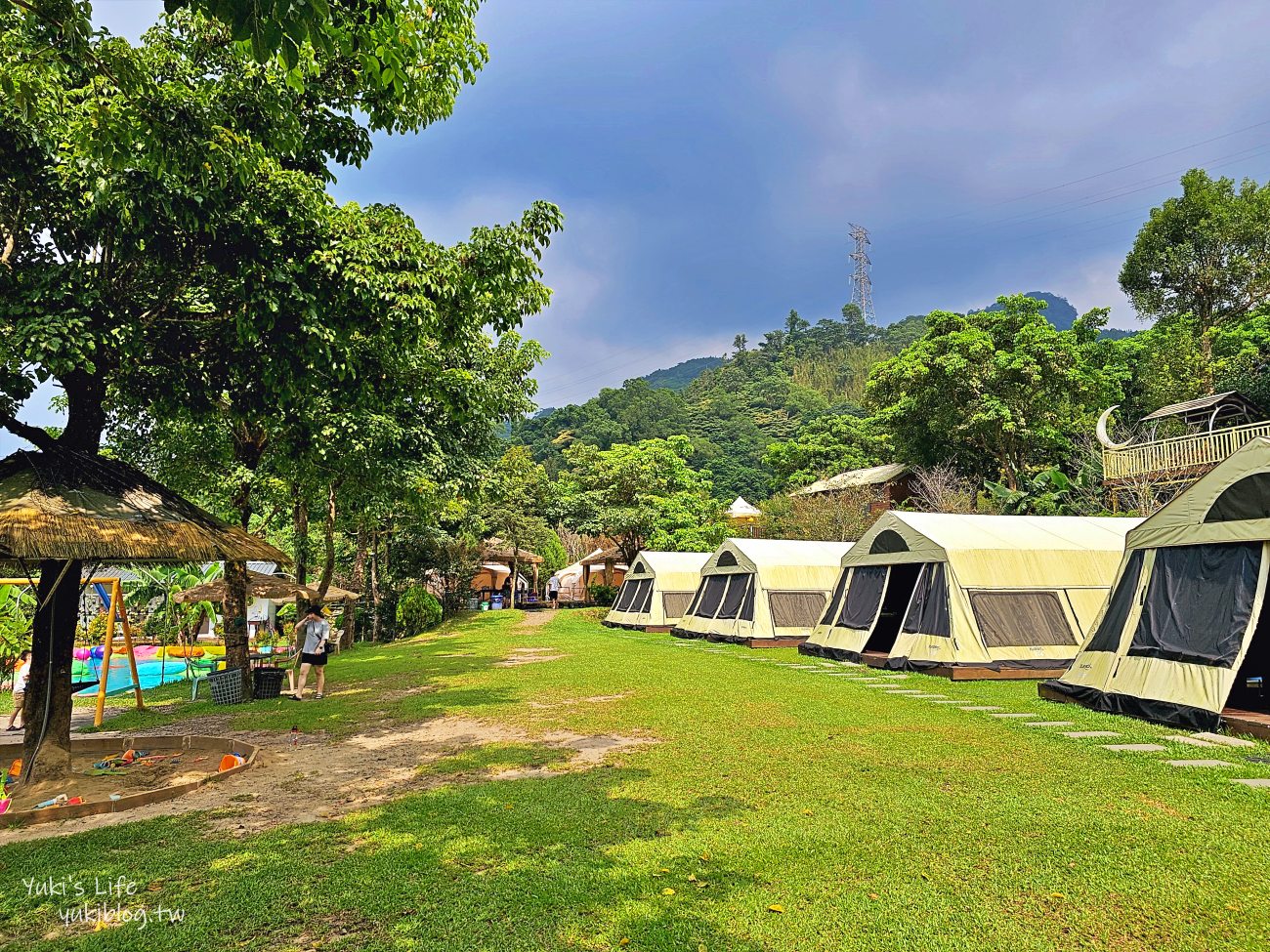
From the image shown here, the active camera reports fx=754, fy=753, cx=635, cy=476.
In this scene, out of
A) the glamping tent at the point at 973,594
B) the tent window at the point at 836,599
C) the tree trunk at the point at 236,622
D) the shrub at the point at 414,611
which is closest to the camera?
the tree trunk at the point at 236,622

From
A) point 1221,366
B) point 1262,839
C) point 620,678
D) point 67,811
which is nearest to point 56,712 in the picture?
point 67,811

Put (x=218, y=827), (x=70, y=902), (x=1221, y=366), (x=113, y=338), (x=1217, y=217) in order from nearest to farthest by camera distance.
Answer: (x=70, y=902), (x=218, y=827), (x=113, y=338), (x=1221, y=366), (x=1217, y=217)

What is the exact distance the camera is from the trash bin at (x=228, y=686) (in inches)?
438

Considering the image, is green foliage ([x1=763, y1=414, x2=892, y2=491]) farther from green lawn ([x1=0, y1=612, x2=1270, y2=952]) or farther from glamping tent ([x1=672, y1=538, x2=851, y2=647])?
green lawn ([x1=0, y1=612, x2=1270, y2=952])

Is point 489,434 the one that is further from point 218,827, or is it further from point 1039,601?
point 218,827

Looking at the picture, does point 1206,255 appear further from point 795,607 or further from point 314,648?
point 314,648

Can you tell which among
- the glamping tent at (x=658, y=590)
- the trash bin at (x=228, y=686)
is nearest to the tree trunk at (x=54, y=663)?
the trash bin at (x=228, y=686)

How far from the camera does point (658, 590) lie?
23.7m

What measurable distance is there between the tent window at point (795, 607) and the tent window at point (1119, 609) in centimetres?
912

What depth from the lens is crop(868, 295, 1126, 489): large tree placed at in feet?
94.2

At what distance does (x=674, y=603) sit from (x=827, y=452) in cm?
2230

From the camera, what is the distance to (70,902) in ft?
12.6

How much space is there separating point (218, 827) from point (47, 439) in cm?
377

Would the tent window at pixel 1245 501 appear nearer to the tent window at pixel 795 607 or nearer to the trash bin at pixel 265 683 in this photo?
the tent window at pixel 795 607
